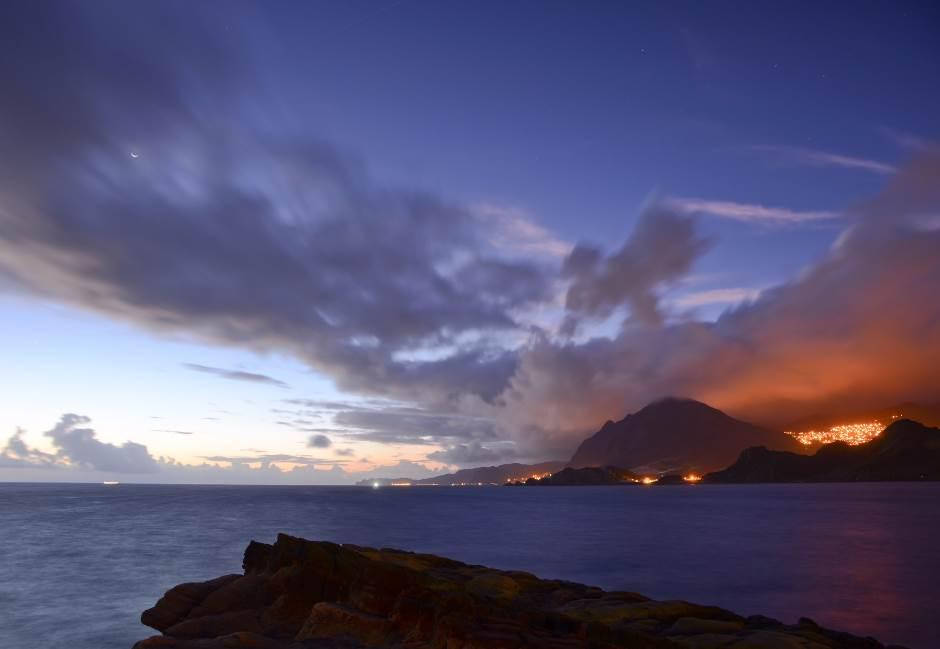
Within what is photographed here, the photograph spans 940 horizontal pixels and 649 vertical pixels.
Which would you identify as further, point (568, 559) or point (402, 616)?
point (568, 559)

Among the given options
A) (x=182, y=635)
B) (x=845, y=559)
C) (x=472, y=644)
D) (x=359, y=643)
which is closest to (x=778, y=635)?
(x=472, y=644)

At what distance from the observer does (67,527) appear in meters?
101

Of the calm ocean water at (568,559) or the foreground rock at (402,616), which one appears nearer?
the foreground rock at (402,616)

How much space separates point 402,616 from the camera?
1847cm

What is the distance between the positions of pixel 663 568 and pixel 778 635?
1725 inches

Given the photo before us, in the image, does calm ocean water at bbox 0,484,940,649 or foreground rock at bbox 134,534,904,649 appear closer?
foreground rock at bbox 134,534,904,649

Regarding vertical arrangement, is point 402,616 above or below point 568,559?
above

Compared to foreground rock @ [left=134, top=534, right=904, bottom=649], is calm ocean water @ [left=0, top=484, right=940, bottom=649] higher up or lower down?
lower down

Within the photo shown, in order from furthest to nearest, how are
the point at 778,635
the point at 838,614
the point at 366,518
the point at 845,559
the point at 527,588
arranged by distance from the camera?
the point at 366,518 < the point at 845,559 < the point at 838,614 < the point at 527,588 < the point at 778,635

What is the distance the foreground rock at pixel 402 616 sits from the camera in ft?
56.7

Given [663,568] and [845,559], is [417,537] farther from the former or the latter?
[845,559]

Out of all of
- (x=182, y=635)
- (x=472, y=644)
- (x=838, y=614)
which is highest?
(x=472, y=644)

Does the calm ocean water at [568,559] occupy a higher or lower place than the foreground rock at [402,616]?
lower

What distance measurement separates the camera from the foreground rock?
56.7ft
